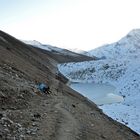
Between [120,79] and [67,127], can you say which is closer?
[67,127]

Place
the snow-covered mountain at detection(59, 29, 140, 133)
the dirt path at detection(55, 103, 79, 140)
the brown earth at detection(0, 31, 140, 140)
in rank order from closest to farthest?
the brown earth at detection(0, 31, 140, 140) → the dirt path at detection(55, 103, 79, 140) → the snow-covered mountain at detection(59, 29, 140, 133)

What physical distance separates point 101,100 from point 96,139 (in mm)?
36418

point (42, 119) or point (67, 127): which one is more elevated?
point (42, 119)

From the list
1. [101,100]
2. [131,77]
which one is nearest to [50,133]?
[101,100]

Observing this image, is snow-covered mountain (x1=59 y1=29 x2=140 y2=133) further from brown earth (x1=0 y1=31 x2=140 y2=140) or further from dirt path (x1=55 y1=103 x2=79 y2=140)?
dirt path (x1=55 y1=103 x2=79 y2=140)

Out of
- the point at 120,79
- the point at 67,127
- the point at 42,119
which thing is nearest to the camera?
the point at 67,127

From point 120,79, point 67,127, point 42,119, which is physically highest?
point 120,79

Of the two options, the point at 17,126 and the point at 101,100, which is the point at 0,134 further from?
the point at 101,100

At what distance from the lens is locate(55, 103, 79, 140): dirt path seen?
2092 centimetres

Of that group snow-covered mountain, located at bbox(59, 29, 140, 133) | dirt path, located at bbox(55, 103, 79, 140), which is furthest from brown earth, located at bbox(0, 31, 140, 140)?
snow-covered mountain, located at bbox(59, 29, 140, 133)

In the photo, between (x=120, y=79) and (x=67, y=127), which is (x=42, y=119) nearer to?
(x=67, y=127)

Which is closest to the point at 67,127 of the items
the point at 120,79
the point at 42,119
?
the point at 42,119

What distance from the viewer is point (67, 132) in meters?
21.8

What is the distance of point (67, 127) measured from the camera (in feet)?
75.2
